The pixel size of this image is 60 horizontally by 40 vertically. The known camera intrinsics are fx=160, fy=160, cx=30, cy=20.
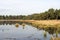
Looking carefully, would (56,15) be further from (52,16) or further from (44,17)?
(44,17)

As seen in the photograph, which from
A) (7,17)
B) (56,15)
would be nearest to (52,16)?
(56,15)

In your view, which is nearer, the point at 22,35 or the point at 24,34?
the point at 22,35

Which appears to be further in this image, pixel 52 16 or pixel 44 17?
pixel 44 17

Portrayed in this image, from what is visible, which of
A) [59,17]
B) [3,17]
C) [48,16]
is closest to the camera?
[59,17]

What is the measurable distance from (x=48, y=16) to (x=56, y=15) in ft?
21.8

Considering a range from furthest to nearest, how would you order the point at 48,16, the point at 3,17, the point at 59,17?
the point at 3,17 < the point at 48,16 < the point at 59,17

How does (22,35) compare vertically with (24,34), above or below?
above

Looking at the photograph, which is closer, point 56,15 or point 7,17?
point 56,15

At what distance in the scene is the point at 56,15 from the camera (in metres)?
98.6

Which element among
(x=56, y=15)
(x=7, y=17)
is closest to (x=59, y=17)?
(x=56, y=15)

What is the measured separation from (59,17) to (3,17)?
89.6 m

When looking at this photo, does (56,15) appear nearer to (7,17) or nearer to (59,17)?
(59,17)

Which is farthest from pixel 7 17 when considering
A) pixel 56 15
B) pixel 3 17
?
pixel 56 15

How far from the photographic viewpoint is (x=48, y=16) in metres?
104
